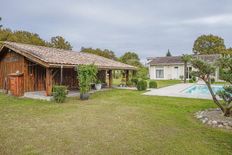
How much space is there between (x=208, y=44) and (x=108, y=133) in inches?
2128

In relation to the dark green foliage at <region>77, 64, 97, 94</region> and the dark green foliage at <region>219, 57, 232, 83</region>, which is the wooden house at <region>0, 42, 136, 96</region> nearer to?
the dark green foliage at <region>77, 64, 97, 94</region>

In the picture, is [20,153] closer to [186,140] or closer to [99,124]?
[99,124]

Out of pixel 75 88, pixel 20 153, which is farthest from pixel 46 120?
pixel 75 88

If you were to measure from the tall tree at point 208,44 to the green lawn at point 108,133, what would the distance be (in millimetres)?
48867

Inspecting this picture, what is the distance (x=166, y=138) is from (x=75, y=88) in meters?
13.6

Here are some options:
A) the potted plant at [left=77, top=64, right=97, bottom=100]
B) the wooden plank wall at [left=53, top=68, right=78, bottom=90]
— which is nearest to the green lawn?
the potted plant at [left=77, top=64, right=97, bottom=100]

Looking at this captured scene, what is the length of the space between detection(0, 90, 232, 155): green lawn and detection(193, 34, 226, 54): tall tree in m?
48.9

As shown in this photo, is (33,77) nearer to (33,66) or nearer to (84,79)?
(33,66)

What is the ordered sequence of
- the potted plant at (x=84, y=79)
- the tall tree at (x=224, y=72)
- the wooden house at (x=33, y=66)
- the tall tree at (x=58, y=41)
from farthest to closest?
the tall tree at (x=58, y=41), the wooden house at (x=33, y=66), the potted plant at (x=84, y=79), the tall tree at (x=224, y=72)

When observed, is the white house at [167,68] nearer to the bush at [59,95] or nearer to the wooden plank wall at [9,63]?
the wooden plank wall at [9,63]

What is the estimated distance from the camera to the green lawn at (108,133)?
470 centimetres

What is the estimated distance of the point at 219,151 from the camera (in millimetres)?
4648

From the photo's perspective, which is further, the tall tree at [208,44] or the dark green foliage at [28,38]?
the tall tree at [208,44]

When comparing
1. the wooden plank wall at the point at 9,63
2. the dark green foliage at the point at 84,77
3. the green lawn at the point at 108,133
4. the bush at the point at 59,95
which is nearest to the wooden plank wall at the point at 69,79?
the wooden plank wall at the point at 9,63
